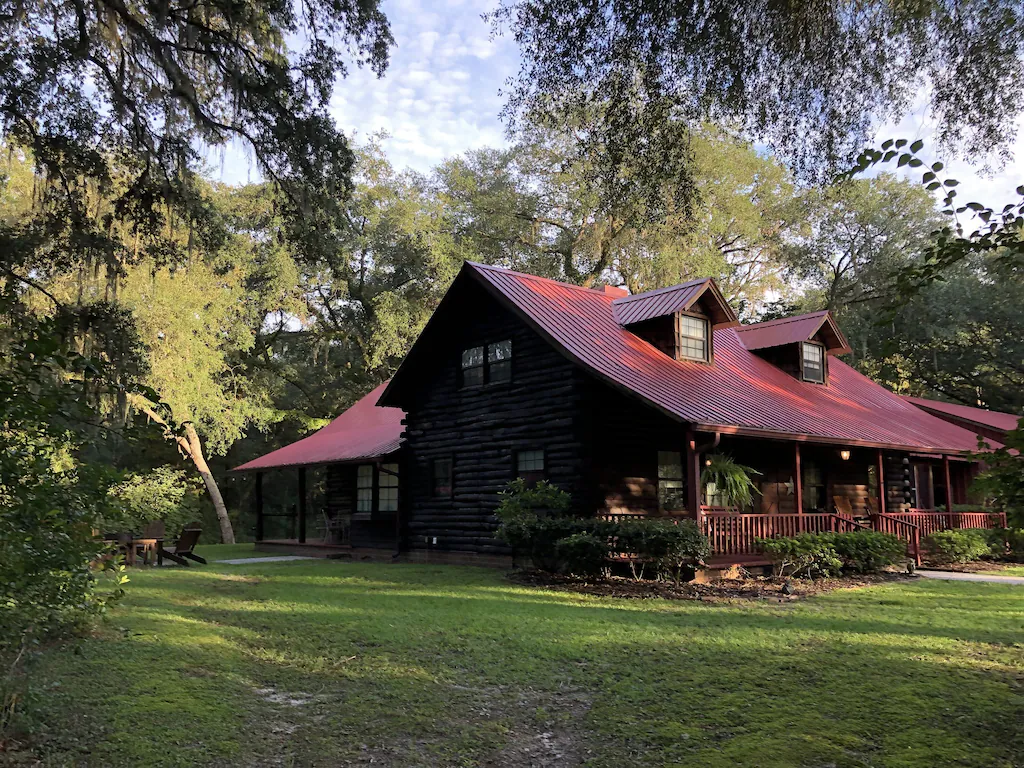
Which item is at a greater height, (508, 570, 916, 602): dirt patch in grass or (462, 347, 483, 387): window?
(462, 347, 483, 387): window

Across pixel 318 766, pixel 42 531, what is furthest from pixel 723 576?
pixel 42 531

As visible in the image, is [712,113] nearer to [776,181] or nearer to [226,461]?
[776,181]

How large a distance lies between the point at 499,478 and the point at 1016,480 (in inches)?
507

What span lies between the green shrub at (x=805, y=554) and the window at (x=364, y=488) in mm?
11260

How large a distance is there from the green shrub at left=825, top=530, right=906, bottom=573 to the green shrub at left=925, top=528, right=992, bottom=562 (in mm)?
2557

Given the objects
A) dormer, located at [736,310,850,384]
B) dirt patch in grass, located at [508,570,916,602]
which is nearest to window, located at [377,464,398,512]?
dirt patch in grass, located at [508,570,916,602]

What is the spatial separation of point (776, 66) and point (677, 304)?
10397mm

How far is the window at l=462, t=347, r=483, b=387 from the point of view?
18062 mm

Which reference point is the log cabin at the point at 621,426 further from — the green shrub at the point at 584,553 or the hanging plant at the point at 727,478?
the green shrub at the point at 584,553

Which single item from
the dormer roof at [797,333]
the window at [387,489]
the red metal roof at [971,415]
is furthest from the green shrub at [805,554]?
the red metal roof at [971,415]

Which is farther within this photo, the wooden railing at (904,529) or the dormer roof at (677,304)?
the dormer roof at (677,304)

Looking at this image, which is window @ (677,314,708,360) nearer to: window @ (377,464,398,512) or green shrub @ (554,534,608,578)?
green shrub @ (554,534,608,578)

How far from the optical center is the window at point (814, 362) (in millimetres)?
20844

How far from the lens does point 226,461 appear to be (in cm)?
3944
